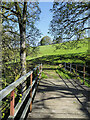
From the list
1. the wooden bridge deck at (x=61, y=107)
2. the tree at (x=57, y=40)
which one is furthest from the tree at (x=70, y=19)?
the wooden bridge deck at (x=61, y=107)

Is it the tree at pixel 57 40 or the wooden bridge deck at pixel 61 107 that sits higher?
the tree at pixel 57 40

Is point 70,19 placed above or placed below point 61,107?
above

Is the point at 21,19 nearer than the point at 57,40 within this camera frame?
Yes

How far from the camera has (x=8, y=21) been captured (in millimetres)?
6211

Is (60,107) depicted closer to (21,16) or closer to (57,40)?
(21,16)

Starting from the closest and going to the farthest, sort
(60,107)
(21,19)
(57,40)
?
1. (60,107)
2. (21,19)
3. (57,40)

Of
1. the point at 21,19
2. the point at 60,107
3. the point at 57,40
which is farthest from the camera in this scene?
the point at 57,40

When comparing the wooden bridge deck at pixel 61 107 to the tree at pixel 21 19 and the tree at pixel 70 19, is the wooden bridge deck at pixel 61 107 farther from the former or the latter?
Result: the tree at pixel 70 19

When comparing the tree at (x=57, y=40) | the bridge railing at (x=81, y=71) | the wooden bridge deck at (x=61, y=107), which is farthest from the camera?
the tree at (x=57, y=40)

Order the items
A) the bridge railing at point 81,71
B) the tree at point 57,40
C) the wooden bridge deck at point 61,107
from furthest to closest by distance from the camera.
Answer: the tree at point 57,40
the bridge railing at point 81,71
the wooden bridge deck at point 61,107

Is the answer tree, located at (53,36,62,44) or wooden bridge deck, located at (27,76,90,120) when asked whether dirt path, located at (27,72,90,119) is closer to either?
wooden bridge deck, located at (27,76,90,120)

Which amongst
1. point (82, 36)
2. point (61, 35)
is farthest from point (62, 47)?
point (82, 36)

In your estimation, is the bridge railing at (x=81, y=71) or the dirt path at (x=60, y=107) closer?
the dirt path at (x=60, y=107)

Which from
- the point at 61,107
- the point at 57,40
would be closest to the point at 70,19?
the point at 57,40
